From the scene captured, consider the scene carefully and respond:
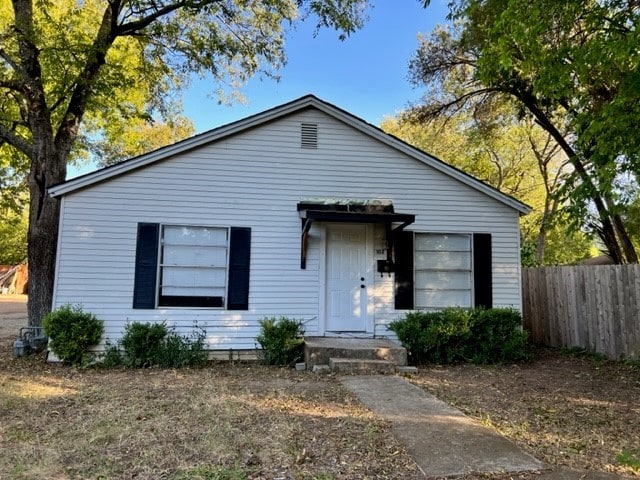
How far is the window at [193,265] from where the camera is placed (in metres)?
7.77

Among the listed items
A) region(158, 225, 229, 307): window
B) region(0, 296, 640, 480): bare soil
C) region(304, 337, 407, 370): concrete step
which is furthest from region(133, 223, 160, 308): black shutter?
region(304, 337, 407, 370): concrete step

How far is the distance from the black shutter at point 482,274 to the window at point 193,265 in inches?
170

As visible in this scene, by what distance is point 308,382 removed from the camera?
20.6ft

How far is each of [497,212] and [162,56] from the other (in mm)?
8936

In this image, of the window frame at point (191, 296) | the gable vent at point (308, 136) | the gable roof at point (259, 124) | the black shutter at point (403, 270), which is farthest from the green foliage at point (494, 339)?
the window frame at point (191, 296)

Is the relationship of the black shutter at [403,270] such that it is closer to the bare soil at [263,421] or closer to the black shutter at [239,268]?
the bare soil at [263,421]

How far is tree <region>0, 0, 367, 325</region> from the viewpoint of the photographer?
9.04 metres

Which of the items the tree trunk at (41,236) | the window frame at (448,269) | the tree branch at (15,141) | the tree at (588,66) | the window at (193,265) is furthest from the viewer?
the tree branch at (15,141)

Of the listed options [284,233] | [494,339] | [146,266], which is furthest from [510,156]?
[146,266]

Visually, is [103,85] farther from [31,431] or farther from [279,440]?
[279,440]

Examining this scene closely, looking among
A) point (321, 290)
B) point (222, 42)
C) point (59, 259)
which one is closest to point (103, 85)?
point (222, 42)

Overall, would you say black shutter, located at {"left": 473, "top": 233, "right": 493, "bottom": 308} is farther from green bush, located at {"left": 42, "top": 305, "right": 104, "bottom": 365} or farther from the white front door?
green bush, located at {"left": 42, "top": 305, "right": 104, "bottom": 365}

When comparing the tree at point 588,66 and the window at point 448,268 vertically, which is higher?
the tree at point 588,66

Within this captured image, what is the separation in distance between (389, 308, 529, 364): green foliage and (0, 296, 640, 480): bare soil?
0.51 m
